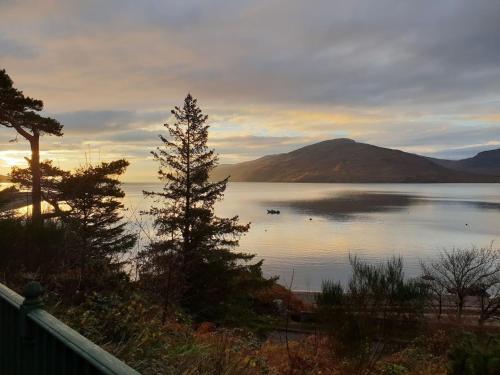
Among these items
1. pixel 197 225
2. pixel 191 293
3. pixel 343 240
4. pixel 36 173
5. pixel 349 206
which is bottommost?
pixel 343 240

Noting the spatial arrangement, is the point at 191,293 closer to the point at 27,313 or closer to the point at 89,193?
the point at 89,193

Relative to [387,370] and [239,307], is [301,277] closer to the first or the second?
[239,307]

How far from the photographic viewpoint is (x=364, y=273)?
63.7 ft

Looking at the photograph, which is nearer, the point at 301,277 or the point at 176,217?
the point at 176,217

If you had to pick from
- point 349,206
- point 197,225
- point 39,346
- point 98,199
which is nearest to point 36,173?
point 98,199

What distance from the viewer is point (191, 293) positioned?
2472cm

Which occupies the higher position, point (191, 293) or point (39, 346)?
point (39, 346)

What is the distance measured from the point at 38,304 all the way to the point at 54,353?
476 millimetres

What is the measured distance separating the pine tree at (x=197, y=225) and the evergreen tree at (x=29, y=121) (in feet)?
25.6

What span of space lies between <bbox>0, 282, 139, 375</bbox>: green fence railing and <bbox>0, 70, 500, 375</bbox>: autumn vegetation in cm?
159

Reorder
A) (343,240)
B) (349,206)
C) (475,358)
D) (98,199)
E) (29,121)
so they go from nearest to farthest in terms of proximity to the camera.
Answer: (475,358) < (29,121) < (98,199) < (343,240) < (349,206)

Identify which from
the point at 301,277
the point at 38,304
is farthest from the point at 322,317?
the point at 301,277

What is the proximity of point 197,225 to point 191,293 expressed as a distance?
5.50 m

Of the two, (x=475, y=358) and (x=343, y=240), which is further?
(x=343, y=240)
